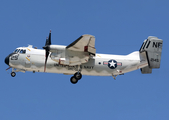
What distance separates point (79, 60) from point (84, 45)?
1.93 meters

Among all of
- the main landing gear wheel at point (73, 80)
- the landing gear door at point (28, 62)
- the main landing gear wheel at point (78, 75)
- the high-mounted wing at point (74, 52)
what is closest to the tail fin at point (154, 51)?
the high-mounted wing at point (74, 52)

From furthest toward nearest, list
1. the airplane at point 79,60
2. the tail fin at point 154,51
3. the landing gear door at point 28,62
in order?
the tail fin at point 154,51, the landing gear door at point 28,62, the airplane at point 79,60

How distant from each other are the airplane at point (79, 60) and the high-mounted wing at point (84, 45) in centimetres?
14

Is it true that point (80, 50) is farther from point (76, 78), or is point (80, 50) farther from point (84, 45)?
point (76, 78)

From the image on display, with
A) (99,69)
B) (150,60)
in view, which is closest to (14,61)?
(99,69)

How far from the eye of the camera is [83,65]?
33.3 metres

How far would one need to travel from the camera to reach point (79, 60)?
32562 millimetres

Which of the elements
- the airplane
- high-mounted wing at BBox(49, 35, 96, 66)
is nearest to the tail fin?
the airplane

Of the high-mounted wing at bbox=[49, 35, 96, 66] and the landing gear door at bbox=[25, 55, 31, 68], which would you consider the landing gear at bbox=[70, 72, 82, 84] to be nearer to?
the high-mounted wing at bbox=[49, 35, 96, 66]

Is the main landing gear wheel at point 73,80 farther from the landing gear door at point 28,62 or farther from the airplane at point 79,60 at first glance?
the landing gear door at point 28,62

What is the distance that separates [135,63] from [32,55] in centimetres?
996

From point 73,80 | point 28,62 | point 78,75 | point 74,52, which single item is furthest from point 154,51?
point 28,62

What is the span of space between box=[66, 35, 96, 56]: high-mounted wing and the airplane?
14 cm

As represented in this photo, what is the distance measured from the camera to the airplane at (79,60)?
105 feet
